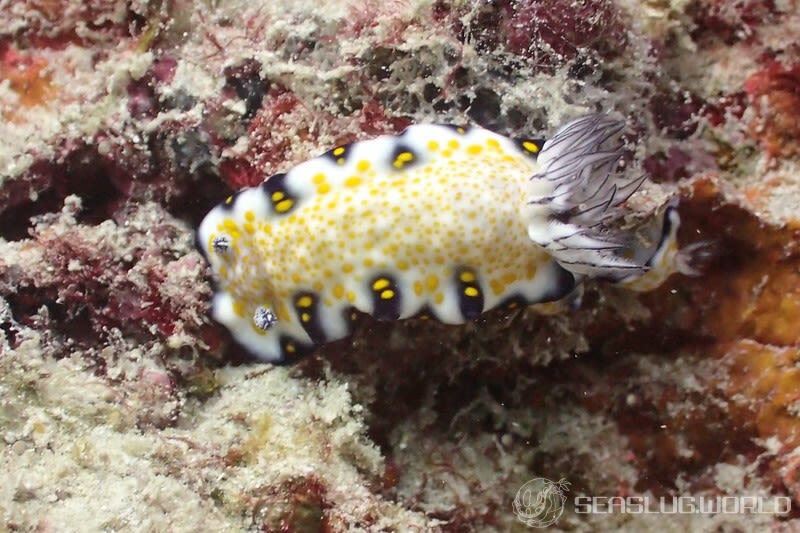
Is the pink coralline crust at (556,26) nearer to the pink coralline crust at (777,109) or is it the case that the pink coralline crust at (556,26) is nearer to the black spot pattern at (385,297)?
the pink coralline crust at (777,109)

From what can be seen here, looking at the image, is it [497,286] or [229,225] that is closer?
[497,286]

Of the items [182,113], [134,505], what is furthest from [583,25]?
[134,505]

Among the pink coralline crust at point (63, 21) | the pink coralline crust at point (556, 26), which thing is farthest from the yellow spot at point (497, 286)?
the pink coralline crust at point (63, 21)

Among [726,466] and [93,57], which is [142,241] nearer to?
[93,57]

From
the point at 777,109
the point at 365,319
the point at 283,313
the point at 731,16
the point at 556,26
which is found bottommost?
the point at 365,319

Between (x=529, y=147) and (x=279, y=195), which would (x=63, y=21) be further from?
(x=529, y=147)

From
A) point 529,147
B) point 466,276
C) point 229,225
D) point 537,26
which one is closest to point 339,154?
point 229,225

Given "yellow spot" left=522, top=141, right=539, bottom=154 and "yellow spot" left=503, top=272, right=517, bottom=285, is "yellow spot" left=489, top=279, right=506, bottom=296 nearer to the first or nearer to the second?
"yellow spot" left=503, top=272, right=517, bottom=285
